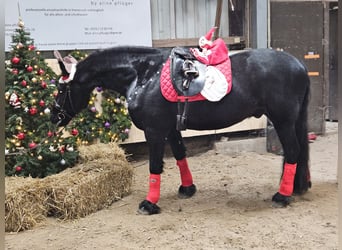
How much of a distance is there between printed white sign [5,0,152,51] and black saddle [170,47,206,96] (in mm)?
1824

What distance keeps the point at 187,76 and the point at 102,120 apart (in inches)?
Result: 74.5

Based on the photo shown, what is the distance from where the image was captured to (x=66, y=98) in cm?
321

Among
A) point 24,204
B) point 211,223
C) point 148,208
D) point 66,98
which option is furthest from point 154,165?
point 24,204

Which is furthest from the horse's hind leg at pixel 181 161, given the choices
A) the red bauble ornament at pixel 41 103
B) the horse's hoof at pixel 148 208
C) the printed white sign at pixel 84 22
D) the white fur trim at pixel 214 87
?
the printed white sign at pixel 84 22

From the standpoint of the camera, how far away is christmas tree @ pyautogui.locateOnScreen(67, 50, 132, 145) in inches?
176

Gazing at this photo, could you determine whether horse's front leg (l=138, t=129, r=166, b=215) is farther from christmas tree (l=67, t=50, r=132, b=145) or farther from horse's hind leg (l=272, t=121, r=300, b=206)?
christmas tree (l=67, t=50, r=132, b=145)

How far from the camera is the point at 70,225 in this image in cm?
299

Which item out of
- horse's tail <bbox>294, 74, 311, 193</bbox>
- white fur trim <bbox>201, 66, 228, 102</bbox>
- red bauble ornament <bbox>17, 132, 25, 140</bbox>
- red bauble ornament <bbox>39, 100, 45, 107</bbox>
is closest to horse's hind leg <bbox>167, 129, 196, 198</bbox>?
white fur trim <bbox>201, 66, 228, 102</bbox>

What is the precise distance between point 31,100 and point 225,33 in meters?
2.86

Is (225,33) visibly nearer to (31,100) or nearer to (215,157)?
(215,157)

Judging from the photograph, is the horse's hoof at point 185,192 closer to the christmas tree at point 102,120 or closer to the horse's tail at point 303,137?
the horse's tail at point 303,137

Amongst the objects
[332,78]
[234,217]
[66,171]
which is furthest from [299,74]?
[332,78]

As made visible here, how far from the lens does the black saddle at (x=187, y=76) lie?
2971mm

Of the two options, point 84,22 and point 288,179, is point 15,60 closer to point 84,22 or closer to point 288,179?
point 84,22
